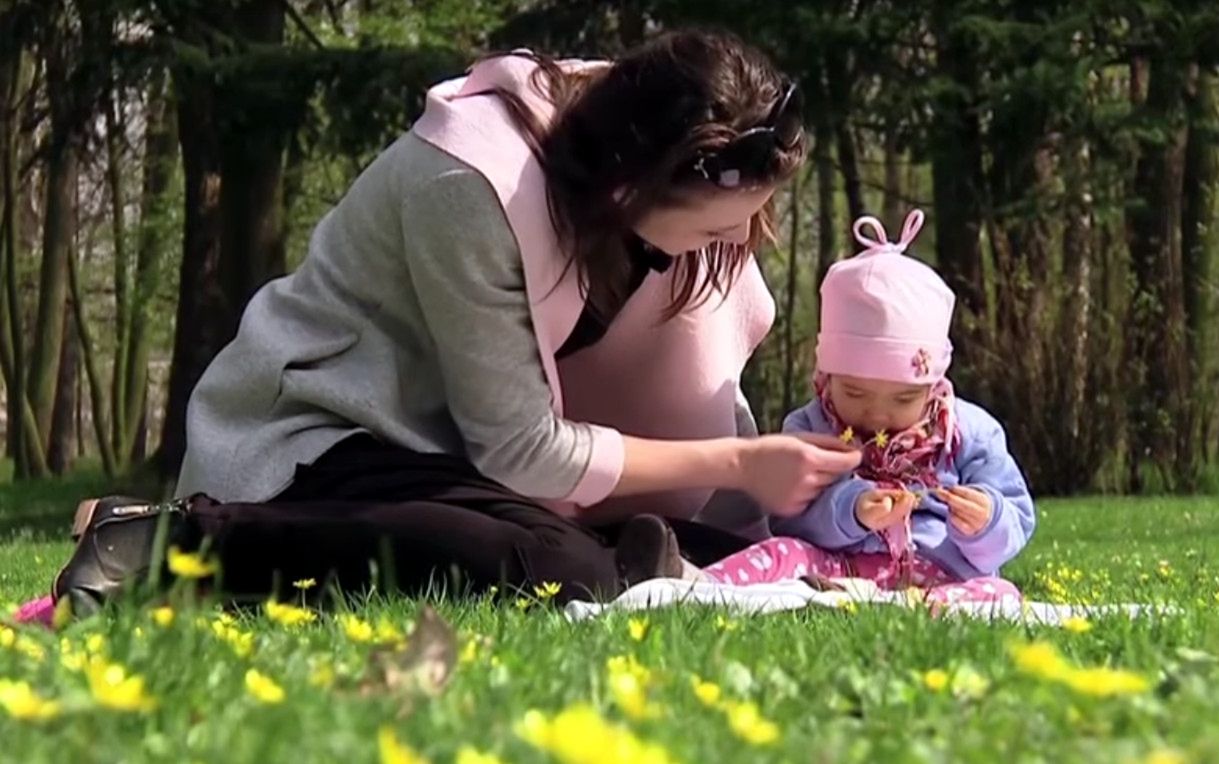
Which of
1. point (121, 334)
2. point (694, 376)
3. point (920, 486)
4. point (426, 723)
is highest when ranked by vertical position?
point (426, 723)

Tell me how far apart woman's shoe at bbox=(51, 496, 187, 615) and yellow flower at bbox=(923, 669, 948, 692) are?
2.01m

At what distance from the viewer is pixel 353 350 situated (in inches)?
165

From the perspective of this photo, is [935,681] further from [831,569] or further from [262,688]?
[831,569]

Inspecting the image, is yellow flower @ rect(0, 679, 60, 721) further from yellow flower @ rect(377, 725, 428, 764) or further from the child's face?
the child's face

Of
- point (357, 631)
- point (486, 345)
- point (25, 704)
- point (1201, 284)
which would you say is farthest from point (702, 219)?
point (1201, 284)

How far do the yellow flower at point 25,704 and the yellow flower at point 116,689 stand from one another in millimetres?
40

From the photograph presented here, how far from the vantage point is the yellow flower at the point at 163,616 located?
2.04 metres

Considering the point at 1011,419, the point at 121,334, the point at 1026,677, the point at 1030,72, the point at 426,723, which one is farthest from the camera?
the point at 121,334

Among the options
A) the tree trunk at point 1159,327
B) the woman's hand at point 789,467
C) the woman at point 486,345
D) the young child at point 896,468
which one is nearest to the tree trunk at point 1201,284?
the tree trunk at point 1159,327

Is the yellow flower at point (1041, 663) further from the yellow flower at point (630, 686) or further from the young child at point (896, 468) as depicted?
the young child at point (896, 468)

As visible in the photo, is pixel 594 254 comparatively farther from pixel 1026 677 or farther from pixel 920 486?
pixel 1026 677

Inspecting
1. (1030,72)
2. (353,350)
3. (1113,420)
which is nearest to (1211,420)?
(1113,420)

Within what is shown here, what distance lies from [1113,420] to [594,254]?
1021cm

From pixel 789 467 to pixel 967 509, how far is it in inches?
19.5
